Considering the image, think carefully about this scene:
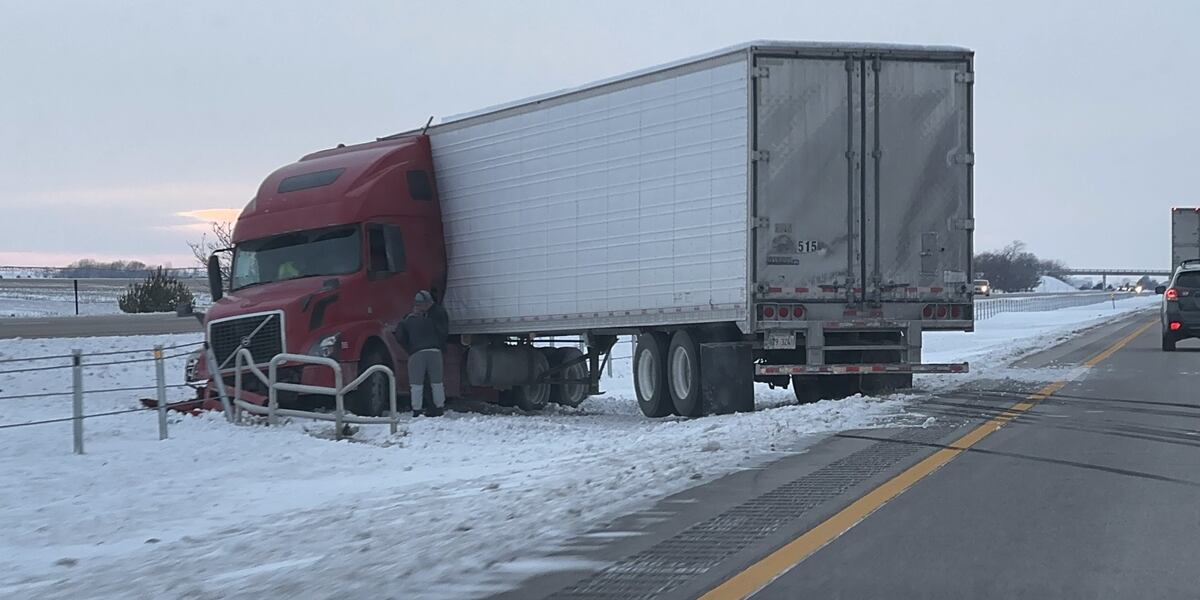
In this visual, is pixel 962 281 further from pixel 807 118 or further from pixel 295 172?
pixel 295 172

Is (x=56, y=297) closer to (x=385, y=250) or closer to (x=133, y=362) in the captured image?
(x=133, y=362)

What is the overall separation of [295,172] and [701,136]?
703 cm

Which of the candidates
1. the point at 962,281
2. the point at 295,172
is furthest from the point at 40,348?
the point at 962,281

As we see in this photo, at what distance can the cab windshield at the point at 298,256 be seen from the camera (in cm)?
1955

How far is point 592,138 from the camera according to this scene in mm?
18719

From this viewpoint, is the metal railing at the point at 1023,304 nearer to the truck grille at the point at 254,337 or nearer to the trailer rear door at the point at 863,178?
the trailer rear door at the point at 863,178

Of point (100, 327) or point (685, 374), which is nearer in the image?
point (685, 374)

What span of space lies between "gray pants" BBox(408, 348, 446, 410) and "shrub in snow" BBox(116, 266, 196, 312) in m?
29.8

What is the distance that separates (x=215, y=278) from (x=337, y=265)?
2543 mm

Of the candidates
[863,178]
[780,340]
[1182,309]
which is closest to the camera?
[780,340]

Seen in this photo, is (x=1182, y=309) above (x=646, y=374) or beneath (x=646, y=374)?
above

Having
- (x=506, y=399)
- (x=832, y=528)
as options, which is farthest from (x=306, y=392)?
(x=832, y=528)

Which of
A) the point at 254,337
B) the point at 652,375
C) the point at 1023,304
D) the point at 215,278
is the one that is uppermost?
the point at 215,278

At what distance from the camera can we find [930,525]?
8148 millimetres
